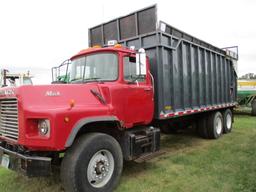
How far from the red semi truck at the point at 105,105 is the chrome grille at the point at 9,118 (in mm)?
16

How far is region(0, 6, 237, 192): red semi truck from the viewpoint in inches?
150

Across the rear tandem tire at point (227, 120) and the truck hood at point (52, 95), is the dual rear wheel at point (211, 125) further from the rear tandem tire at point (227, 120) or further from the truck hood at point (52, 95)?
the truck hood at point (52, 95)

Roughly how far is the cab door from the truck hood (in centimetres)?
73

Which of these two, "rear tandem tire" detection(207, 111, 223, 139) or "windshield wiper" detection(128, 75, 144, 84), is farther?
"rear tandem tire" detection(207, 111, 223, 139)

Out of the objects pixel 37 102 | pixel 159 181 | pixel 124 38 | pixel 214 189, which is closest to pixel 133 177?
pixel 159 181

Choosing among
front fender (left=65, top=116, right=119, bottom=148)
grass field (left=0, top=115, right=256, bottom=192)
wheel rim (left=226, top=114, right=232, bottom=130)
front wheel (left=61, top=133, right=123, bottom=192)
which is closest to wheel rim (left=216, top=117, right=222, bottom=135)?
wheel rim (left=226, top=114, right=232, bottom=130)

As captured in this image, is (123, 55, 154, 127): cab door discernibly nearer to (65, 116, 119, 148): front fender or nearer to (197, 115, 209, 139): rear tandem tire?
(65, 116, 119, 148): front fender

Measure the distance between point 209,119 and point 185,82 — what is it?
8.42 ft

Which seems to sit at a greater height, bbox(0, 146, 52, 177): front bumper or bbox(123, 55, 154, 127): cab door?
bbox(123, 55, 154, 127): cab door

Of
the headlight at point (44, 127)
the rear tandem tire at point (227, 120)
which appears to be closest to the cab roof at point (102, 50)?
the headlight at point (44, 127)

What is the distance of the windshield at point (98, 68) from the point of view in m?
4.95

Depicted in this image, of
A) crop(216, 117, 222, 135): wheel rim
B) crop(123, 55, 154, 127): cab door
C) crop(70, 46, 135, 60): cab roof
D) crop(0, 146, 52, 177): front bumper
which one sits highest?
crop(70, 46, 135, 60): cab roof

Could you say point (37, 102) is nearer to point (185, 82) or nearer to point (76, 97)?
point (76, 97)

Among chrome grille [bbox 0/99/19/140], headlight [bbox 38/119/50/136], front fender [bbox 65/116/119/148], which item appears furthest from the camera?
chrome grille [bbox 0/99/19/140]
